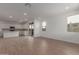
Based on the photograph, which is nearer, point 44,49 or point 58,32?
point 44,49

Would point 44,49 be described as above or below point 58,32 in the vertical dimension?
below

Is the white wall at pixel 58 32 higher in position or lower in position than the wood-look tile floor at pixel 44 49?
higher

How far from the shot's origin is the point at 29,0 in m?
1.32

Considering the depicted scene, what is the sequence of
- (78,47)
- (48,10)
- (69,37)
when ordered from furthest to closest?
(78,47) → (69,37) → (48,10)

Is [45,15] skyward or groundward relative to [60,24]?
skyward

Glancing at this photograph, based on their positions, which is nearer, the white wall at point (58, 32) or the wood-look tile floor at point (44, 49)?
the wood-look tile floor at point (44, 49)

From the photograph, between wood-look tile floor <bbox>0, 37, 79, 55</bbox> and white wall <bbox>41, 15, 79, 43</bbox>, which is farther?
white wall <bbox>41, 15, 79, 43</bbox>

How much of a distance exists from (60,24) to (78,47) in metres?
1.32

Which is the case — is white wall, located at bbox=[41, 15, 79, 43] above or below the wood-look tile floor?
above

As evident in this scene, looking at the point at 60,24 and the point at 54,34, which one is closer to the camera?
the point at 54,34
